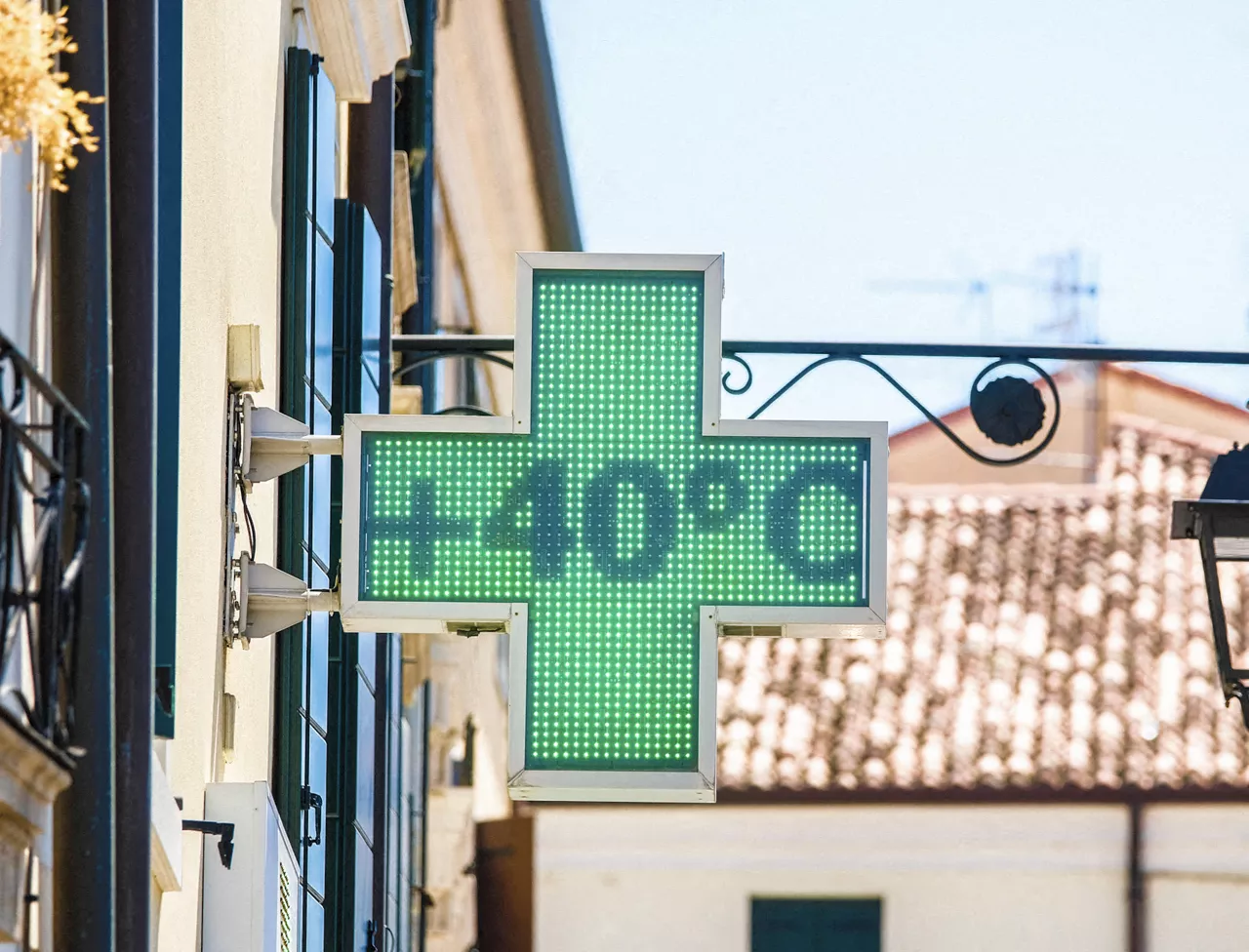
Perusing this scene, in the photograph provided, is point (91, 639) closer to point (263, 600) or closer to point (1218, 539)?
point (263, 600)

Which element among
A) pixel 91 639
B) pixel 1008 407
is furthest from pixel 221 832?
pixel 1008 407

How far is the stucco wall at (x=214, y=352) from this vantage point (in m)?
5.19

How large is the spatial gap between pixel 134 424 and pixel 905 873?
53.3 ft

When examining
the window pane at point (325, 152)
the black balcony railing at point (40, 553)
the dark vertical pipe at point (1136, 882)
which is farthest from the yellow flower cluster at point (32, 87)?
the dark vertical pipe at point (1136, 882)

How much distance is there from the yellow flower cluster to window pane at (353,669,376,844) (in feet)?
15.4

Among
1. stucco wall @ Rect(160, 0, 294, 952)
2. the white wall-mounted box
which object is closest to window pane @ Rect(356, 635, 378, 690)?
stucco wall @ Rect(160, 0, 294, 952)

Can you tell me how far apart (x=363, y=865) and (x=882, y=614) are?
4.00 metres

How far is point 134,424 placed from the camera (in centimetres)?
410

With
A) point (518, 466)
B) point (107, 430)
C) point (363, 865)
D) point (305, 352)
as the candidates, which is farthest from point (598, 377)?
point (363, 865)

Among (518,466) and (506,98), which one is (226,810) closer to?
(518,466)

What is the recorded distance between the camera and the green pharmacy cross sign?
4.63 metres

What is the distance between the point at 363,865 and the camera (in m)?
8.21

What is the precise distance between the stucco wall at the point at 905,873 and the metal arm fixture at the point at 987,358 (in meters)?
12.8

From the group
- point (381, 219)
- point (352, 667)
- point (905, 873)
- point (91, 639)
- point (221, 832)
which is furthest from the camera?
point (905, 873)
